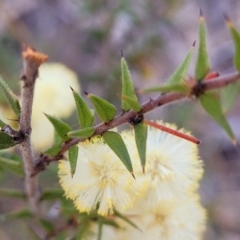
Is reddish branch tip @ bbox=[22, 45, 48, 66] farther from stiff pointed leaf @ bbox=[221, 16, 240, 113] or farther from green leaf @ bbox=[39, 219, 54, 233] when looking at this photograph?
green leaf @ bbox=[39, 219, 54, 233]

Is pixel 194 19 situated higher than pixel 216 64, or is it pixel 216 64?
pixel 194 19

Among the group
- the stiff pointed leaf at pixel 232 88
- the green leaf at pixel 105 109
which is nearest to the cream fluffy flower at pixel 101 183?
the green leaf at pixel 105 109

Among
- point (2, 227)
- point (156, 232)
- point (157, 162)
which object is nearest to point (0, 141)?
point (157, 162)

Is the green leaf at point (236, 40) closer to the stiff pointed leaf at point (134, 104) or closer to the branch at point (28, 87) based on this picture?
the stiff pointed leaf at point (134, 104)

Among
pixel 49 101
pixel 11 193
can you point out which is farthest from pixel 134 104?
pixel 49 101

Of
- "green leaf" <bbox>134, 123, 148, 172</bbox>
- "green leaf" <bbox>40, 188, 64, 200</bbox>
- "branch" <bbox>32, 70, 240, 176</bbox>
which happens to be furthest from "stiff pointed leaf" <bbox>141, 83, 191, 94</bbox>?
"green leaf" <bbox>40, 188, 64, 200</bbox>

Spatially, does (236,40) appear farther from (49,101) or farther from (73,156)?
(49,101)

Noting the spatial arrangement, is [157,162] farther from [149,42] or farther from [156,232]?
[149,42]
